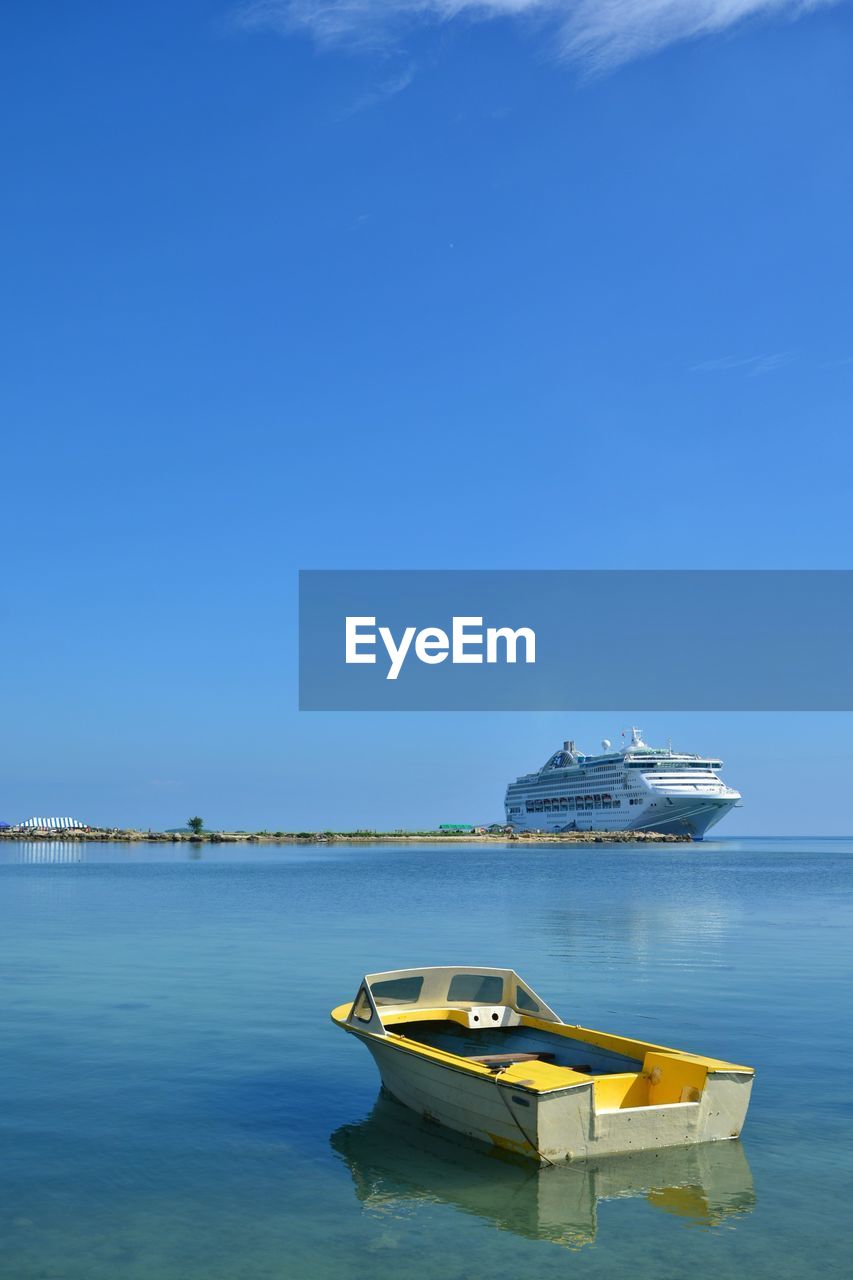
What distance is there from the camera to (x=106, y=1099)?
15.5 m

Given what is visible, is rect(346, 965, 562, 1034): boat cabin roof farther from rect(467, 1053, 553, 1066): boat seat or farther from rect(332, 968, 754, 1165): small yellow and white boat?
rect(467, 1053, 553, 1066): boat seat

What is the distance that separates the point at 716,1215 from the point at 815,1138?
10.7 ft

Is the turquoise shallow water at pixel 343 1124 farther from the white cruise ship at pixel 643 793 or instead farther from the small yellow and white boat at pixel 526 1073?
the white cruise ship at pixel 643 793

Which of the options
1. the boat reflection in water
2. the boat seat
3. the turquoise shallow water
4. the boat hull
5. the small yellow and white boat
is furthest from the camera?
the boat seat

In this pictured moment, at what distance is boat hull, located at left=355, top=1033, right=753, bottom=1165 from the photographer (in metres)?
11.6

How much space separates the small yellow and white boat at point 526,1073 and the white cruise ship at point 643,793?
140816 millimetres

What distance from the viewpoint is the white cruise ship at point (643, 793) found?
507ft

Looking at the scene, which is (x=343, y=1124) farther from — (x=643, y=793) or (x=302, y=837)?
(x=302, y=837)

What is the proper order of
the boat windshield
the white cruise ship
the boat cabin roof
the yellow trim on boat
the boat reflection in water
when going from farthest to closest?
the white cruise ship, the boat windshield, the boat cabin roof, the yellow trim on boat, the boat reflection in water

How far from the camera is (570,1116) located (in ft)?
38.1

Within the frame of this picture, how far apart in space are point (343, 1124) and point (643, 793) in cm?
14483

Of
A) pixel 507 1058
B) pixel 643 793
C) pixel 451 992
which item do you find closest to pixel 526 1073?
pixel 507 1058

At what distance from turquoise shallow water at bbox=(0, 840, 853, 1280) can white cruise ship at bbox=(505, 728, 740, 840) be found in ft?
392

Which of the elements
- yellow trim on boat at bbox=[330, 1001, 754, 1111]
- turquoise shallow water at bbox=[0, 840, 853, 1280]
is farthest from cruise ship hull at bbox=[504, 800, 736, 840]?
yellow trim on boat at bbox=[330, 1001, 754, 1111]
